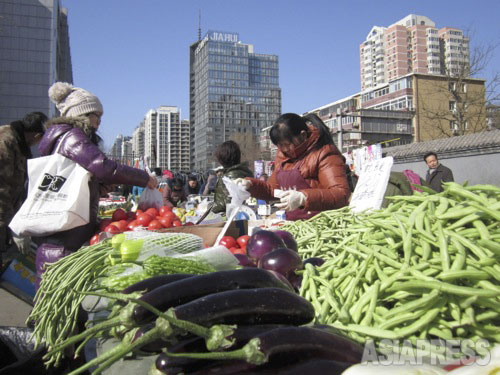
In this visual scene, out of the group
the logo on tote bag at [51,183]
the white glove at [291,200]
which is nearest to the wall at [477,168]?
the white glove at [291,200]

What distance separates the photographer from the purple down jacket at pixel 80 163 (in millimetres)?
2836

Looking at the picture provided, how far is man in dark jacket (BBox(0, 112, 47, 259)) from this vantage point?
424 centimetres

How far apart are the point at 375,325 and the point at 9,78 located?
49.4 m

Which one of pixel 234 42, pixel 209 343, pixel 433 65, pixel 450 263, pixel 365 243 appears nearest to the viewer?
pixel 209 343

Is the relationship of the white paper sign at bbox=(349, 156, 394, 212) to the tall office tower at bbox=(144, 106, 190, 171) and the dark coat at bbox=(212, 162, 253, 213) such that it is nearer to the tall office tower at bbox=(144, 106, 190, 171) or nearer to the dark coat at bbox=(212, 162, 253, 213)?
the dark coat at bbox=(212, 162, 253, 213)

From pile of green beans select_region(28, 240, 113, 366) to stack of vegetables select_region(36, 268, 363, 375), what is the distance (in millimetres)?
494

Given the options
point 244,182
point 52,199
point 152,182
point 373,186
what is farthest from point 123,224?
point 373,186

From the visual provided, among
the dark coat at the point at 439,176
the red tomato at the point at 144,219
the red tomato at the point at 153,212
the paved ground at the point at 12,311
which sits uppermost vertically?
the dark coat at the point at 439,176

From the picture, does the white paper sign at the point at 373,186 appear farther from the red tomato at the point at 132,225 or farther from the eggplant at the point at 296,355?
the red tomato at the point at 132,225

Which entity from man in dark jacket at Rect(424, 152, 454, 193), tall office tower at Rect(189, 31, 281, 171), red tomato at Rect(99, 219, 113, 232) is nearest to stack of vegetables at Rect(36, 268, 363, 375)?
red tomato at Rect(99, 219, 113, 232)

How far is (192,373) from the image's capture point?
31.8 inches

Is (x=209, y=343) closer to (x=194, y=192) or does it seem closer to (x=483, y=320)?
(x=483, y=320)

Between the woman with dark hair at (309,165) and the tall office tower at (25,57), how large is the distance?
43.5m

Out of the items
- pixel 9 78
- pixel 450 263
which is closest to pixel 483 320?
pixel 450 263
